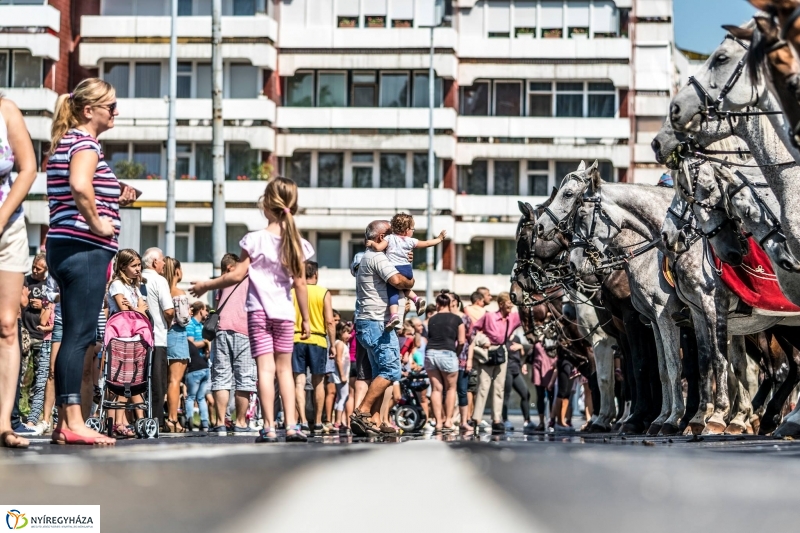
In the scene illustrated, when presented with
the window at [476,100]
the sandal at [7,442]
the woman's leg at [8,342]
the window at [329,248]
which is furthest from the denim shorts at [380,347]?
the window at [476,100]

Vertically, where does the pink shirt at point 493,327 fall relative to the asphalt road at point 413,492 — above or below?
above

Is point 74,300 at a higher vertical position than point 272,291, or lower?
lower

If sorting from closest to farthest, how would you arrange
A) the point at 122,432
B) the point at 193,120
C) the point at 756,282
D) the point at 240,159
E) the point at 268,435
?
the point at 268,435 < the point at 122,432 < the point at 756,282 < the point at 193,120 < the point at 240,159

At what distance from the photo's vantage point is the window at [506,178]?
59.7m

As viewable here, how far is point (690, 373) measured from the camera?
15.4 metres

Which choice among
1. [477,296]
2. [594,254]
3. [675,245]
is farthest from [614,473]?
[477,296]

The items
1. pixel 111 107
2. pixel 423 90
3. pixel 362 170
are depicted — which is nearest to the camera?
pixel 111 107

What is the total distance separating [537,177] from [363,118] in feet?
24.5

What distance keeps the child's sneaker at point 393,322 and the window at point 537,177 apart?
1819 inches

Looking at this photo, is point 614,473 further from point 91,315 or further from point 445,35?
point 445,35

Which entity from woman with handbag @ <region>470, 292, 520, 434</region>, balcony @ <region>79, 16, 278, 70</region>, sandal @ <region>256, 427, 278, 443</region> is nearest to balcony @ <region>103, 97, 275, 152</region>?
balcony @ <region>79, 16, 278, 70</region>

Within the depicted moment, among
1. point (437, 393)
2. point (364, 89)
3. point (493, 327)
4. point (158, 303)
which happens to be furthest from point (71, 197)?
point (364, 89)

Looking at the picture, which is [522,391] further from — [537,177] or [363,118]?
[537,177]

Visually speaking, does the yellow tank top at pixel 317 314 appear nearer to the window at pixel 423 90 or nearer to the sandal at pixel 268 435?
the sandal at pixel 268 435
